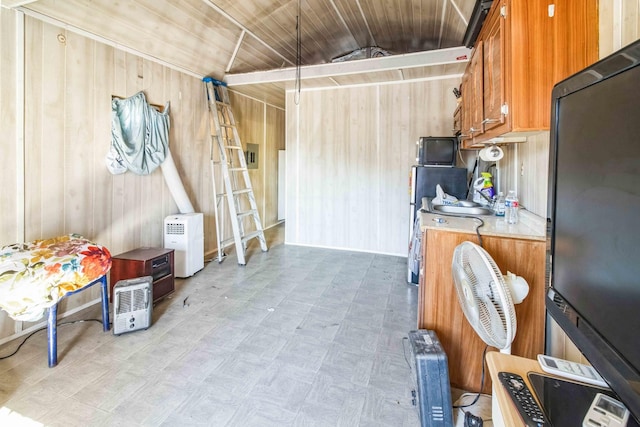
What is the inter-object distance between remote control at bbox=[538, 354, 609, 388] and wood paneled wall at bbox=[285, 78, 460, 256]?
11.7 feet

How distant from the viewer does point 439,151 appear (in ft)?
11.0

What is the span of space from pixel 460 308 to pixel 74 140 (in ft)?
10.7

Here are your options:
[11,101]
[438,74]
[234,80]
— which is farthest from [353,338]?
[234,80]

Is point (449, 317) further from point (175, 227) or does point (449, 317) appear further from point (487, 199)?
point (175, 227)

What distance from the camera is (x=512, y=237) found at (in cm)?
170

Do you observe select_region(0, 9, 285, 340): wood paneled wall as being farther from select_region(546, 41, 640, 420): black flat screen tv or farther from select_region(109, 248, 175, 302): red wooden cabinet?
select_region(546, 41, 640, 420): black flat screen tv

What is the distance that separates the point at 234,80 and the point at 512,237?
3.97 m

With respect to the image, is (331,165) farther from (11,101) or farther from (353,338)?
(11,101)

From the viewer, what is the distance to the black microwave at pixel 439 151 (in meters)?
3.32

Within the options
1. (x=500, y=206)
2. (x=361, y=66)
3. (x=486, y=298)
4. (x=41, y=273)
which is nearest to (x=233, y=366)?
(x=41, y=273)

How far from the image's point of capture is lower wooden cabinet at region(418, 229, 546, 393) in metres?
1.70

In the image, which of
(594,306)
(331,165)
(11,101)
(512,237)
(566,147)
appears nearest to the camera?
(594,306)

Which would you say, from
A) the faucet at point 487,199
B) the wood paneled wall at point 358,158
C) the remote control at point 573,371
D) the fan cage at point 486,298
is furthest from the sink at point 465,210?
the wood paneled wall at point 358,158

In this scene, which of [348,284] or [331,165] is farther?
[331,165]
